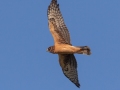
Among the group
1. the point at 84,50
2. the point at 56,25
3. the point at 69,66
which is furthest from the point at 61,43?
the point at 69,66

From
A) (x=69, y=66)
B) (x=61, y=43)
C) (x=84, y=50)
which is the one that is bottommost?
(x=69, y=66)

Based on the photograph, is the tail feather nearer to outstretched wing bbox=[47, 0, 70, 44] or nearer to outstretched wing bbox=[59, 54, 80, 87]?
outstretched wing bbox=[47, 0, 70, 44]

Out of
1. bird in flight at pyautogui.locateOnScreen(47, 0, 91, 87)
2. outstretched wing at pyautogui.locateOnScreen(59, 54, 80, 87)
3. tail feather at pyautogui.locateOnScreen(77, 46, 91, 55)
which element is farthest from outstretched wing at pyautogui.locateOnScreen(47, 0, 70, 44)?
tail feather at pyautogui.locateOnScreen(77, 46, 91, 55)

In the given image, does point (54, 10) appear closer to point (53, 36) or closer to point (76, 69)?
point (53, 36)

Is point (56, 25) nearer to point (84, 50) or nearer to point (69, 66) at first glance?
point (69, 66)

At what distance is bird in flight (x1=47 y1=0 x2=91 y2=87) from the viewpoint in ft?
65.5

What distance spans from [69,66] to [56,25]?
242cm

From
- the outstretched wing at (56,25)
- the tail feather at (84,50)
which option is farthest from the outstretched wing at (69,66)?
the tail feather at (84,50)

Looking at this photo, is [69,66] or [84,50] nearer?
[84,50]

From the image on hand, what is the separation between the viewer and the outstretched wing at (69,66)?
21.5 meters

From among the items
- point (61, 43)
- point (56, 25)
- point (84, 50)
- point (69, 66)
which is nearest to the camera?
point (84, 50)

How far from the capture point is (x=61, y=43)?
20.3 meters

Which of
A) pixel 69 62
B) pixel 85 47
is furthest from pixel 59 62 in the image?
pixel 85 47

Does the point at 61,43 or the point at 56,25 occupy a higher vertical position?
the point at 56,25
